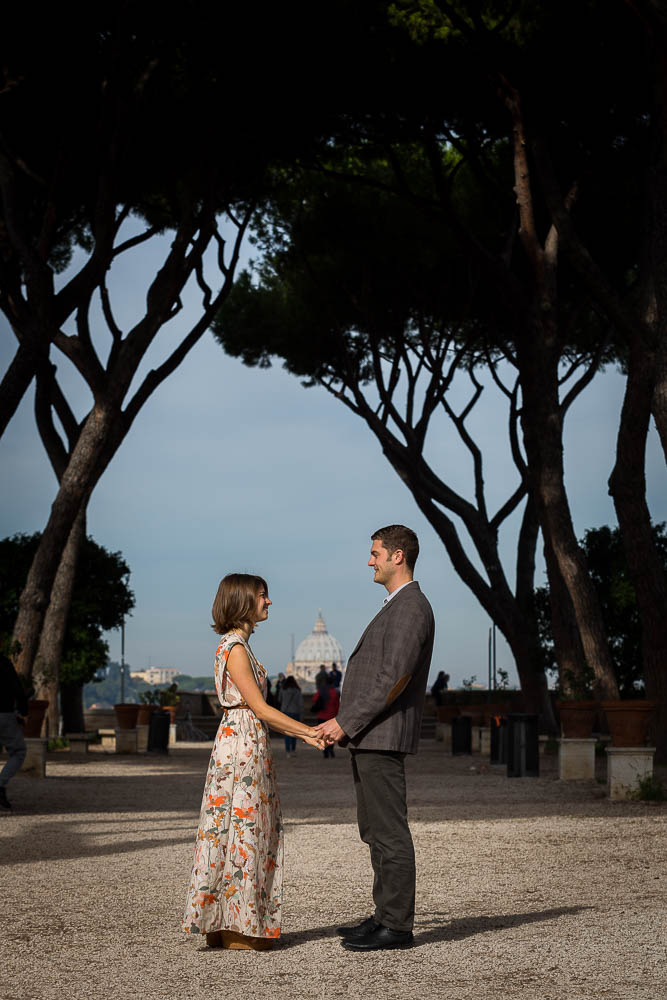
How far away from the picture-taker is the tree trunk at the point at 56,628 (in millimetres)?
17750

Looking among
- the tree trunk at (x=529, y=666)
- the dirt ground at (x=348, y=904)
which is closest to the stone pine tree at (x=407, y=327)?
the tree trunk at (x=529, y=666)

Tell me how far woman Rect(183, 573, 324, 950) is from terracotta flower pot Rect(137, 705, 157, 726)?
51.6 feet

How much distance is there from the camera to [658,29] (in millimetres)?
12242

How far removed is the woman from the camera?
15.4 feet

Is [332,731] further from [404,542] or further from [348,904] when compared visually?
[348,904]

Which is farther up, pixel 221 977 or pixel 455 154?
pixel 455 154

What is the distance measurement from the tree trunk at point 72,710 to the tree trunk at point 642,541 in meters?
11.6

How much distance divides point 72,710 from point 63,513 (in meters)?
7.45

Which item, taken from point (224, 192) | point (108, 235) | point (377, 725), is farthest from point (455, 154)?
point (377, 725)

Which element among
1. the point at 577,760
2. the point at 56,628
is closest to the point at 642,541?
the point at 577,760

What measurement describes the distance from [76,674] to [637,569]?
9816 mm

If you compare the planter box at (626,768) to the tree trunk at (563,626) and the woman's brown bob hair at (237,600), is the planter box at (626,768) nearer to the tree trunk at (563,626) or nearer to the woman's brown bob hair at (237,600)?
the tree trunk at (563,626)

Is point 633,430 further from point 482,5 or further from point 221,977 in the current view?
point 221,977

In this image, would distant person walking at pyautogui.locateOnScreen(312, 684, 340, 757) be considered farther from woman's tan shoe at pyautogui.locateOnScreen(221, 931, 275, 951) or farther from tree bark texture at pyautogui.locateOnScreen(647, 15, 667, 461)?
woman's tan shoe at pyautogui.locateOnScreen(221, 931, 275, 951)
